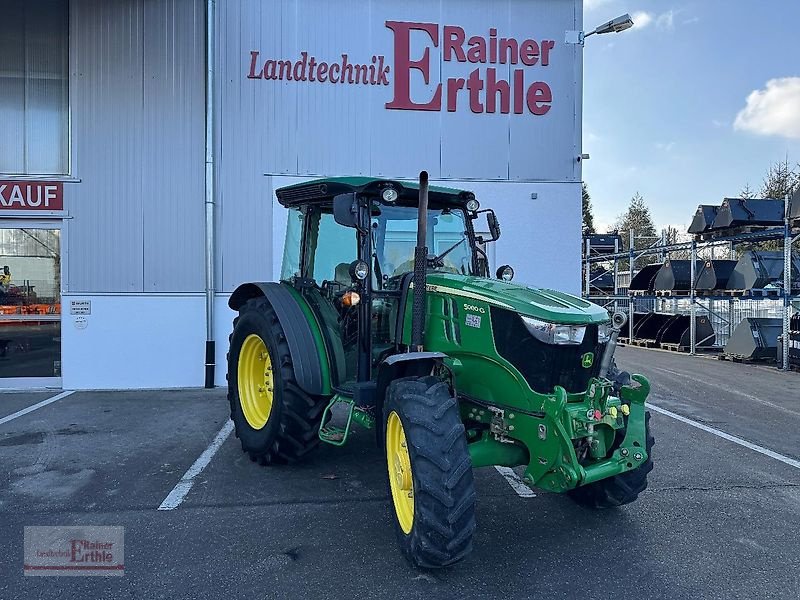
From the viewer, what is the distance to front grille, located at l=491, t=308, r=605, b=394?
3.59 meters

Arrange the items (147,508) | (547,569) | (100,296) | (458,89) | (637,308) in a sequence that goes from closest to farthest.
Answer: (547,569), (147,508), (100,296), (458,89), (637,308)

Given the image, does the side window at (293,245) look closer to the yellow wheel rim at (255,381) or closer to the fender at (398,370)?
the yellow wheel rim at (255,381)

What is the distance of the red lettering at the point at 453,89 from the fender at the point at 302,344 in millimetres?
5532

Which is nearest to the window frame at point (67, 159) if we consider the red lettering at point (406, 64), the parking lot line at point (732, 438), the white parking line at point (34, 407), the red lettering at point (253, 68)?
the red lettering at point (253, 68)

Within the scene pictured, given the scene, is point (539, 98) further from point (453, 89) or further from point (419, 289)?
point (419, 289)

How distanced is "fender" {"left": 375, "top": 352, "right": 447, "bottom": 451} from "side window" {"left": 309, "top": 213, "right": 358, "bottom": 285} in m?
1.07

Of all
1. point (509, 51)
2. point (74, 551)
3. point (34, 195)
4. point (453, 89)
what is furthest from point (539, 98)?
point (74, 551)

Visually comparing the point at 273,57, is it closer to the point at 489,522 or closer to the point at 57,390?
the point at 57,390

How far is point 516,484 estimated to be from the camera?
486 centimetres

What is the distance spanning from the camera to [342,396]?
15.0ft

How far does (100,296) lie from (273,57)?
14.4 feet

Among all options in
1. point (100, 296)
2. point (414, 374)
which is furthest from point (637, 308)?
point (414, 374)

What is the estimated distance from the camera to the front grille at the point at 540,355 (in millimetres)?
3588

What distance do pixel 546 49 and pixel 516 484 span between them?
24.4 ft
